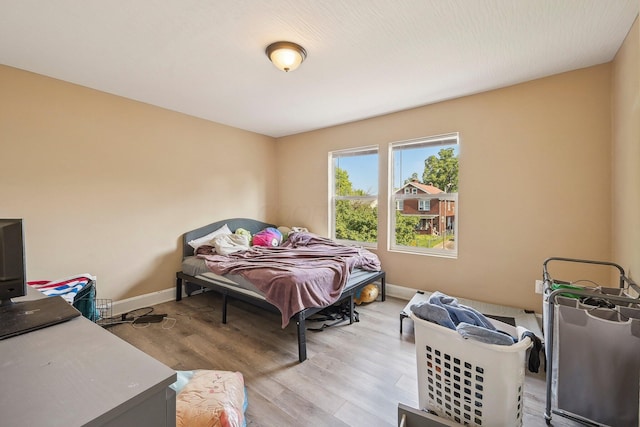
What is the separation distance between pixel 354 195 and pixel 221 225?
2.05 m

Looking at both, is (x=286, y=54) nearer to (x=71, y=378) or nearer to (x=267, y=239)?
(x=71, y=378)

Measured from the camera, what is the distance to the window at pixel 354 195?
3.84 meters

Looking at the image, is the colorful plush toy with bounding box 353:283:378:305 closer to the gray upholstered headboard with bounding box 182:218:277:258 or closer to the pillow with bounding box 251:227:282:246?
the pillow with bounding box 251:227:282:246

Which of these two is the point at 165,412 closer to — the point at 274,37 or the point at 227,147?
the point at 274,37

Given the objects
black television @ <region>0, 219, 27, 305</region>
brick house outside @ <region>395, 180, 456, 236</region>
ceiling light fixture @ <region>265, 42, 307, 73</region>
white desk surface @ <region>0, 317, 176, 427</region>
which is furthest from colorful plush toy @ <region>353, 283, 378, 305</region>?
black television @ <region>0, 219, 27, 305</region>

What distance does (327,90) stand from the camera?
282cm

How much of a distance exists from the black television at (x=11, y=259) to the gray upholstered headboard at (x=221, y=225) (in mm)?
2456

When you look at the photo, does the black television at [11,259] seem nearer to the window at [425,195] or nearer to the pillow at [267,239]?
the pillow at [267,239]

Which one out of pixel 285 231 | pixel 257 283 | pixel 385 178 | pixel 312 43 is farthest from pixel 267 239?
pixel 312 43

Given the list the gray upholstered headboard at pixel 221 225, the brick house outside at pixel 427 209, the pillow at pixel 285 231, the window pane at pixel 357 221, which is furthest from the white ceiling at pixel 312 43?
the pillow at pixel 285 231

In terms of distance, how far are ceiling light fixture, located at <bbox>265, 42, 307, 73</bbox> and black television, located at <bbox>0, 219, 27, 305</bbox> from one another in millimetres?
1810

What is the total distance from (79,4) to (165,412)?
89.6 inches

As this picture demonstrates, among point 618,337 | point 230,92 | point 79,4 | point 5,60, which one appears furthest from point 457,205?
point 5,60

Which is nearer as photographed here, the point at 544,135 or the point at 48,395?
the point at 48,395
